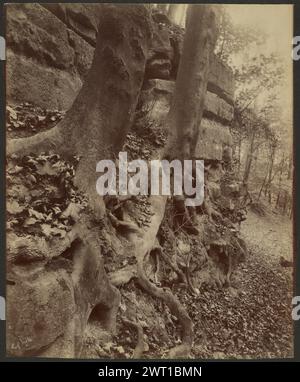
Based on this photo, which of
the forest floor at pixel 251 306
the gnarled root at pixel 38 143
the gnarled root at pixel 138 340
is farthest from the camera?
the forest floor at pixel 251 306

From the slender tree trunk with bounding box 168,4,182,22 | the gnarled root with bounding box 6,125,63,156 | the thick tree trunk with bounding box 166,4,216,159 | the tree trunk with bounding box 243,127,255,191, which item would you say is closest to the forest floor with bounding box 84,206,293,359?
the tree trunk with bounding box 243,127,255,191

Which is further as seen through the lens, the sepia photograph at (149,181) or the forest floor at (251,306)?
the forest floor at (251,306)

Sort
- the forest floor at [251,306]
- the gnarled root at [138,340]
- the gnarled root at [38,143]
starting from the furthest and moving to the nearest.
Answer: the forest floor at [251,306], the gnarled root at [138,340], the gnarled root at [38,143]

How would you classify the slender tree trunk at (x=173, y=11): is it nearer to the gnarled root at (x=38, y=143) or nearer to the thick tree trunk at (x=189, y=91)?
the thick tree trunk at (x=189, y=91)

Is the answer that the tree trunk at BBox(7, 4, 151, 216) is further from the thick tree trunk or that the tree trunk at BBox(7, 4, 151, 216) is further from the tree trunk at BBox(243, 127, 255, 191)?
the tree trunk at BBox(243, 127, 255, 191)

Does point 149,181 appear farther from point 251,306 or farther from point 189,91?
point 251,306

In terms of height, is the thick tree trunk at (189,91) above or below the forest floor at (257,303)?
above

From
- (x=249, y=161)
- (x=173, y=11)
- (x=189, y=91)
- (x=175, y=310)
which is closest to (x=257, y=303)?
(x=175, y=310)

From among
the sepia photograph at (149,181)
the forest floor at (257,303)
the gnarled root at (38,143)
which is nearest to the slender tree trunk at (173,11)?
the sepia photograph at (149,181)

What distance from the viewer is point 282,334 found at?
419 cm

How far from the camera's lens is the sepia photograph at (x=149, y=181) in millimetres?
3904

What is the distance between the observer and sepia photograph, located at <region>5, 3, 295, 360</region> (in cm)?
390

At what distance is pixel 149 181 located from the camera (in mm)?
4121
